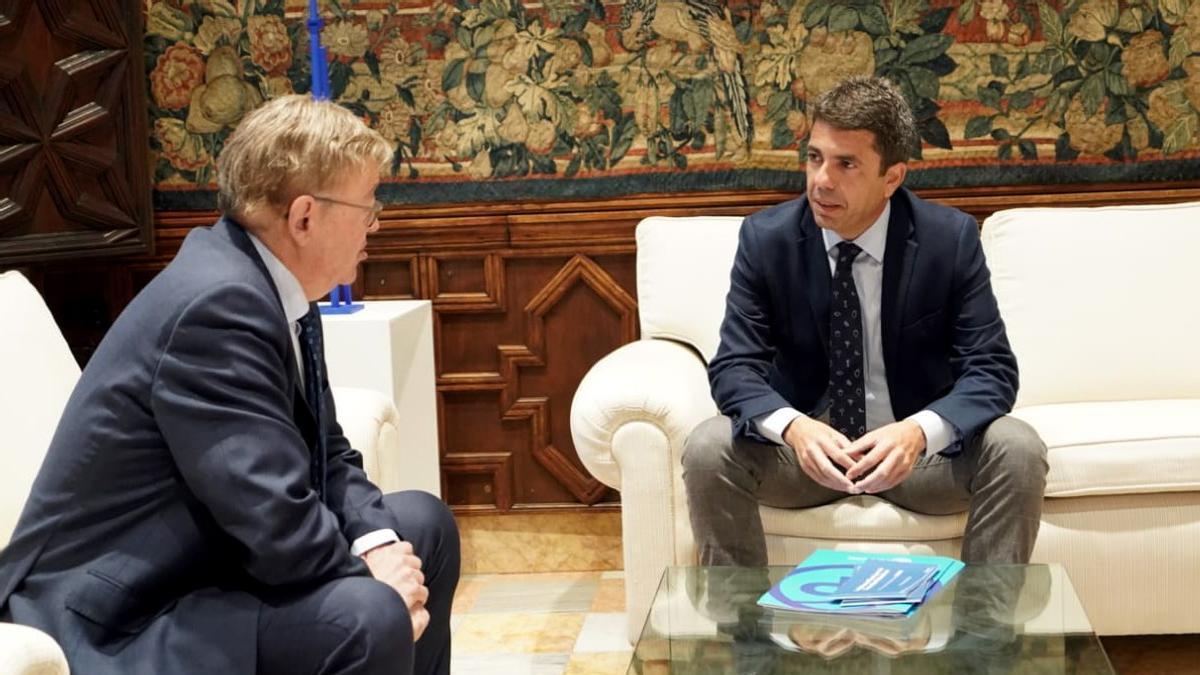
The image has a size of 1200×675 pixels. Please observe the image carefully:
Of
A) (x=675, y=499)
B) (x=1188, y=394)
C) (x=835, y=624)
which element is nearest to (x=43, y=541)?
(x=835, y=624)

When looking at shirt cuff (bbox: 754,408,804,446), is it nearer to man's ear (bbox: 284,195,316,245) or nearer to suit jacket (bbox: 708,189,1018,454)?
suit jacket (bbox: 708,189,1018,454)

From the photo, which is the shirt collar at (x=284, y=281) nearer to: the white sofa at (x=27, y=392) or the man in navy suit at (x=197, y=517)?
the man in navy suit at (x=197, y=517)

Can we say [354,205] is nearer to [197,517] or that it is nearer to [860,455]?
[197,517]

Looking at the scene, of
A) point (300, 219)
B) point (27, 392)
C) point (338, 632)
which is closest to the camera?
point (338, 632)

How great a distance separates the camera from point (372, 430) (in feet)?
9.07

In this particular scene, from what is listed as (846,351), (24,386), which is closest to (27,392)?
(24,386)

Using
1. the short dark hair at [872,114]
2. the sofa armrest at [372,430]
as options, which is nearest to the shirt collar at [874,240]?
the short dark hair at [872,114]

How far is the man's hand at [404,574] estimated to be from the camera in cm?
209

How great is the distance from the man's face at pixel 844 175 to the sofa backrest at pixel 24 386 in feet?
4.85

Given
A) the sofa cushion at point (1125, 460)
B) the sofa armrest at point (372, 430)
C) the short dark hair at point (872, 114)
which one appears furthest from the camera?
the short dark hair at point (872, 114)

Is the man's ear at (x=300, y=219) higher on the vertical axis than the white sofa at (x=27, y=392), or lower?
higher

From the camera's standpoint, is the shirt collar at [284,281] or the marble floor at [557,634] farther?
the marble floor at [557,634]

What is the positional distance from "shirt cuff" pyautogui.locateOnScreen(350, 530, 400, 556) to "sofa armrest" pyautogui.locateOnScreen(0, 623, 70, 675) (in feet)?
1.87

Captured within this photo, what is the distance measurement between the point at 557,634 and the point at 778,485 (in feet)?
2.67
